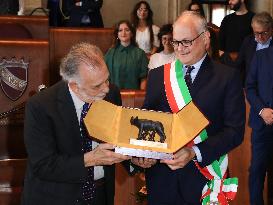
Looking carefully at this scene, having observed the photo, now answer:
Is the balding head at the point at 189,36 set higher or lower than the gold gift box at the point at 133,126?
higher

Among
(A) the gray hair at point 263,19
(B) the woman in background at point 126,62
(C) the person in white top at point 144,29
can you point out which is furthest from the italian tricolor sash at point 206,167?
(C) the person in white top at point 144,29

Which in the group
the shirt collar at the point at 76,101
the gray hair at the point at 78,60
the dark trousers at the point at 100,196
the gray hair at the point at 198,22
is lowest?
the dark trousers at the point at 100,196

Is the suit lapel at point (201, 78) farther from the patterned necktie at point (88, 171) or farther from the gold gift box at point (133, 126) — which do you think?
the patterned necktie at point (88, 171)

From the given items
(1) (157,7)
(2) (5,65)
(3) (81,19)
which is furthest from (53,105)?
(1) (157,7)

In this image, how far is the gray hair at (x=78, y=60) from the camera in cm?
242

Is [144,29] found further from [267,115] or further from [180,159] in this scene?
[180,159]

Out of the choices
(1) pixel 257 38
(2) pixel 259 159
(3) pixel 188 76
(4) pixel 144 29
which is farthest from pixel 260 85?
(4) pixel 144 29

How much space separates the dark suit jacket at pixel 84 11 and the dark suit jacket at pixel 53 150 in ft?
18.3

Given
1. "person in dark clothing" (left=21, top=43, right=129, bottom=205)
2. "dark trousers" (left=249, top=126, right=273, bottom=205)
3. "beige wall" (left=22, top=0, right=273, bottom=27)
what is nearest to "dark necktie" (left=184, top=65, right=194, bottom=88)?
"person in dark clothing" (left=21, top=43, right=129, bottom=205)

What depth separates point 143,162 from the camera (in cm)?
258

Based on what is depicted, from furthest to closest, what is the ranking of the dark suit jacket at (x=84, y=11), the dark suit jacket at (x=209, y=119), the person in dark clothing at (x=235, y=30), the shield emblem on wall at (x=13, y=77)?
the dark suit jacket at (x=84, y=11)
the person in dark clothing at (x=235, y=30)
the shield emblem on wall at (x=13, y=77)
the dark suit jacket at (x=209, y=119)

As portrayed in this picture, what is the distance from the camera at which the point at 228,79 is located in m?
2.72

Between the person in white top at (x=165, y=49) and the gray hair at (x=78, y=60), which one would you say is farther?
the person in white top at (x=165, y=49)

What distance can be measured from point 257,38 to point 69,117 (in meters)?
3.31
